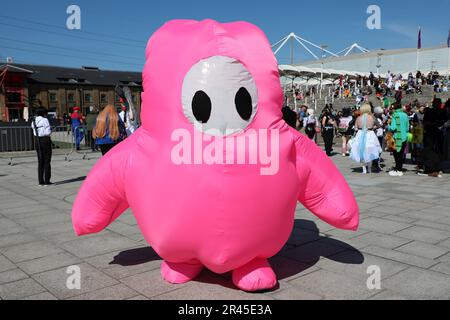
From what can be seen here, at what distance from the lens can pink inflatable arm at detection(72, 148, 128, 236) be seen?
12.4 ft

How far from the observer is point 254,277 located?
143 inches

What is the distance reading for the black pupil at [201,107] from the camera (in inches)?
130

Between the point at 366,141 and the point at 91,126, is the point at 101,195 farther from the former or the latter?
the point at 91,126

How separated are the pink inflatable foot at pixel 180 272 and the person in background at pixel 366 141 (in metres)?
7.72

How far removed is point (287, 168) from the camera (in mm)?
3469

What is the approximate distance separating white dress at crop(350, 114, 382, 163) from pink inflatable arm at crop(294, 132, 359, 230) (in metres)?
7.05

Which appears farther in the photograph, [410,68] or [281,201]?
[410,68]

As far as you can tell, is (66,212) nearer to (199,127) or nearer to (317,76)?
(199,127)

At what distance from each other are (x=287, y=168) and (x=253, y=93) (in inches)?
26.5

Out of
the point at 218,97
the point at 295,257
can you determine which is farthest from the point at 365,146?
the point at 218,97

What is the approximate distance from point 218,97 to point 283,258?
7.09ft
